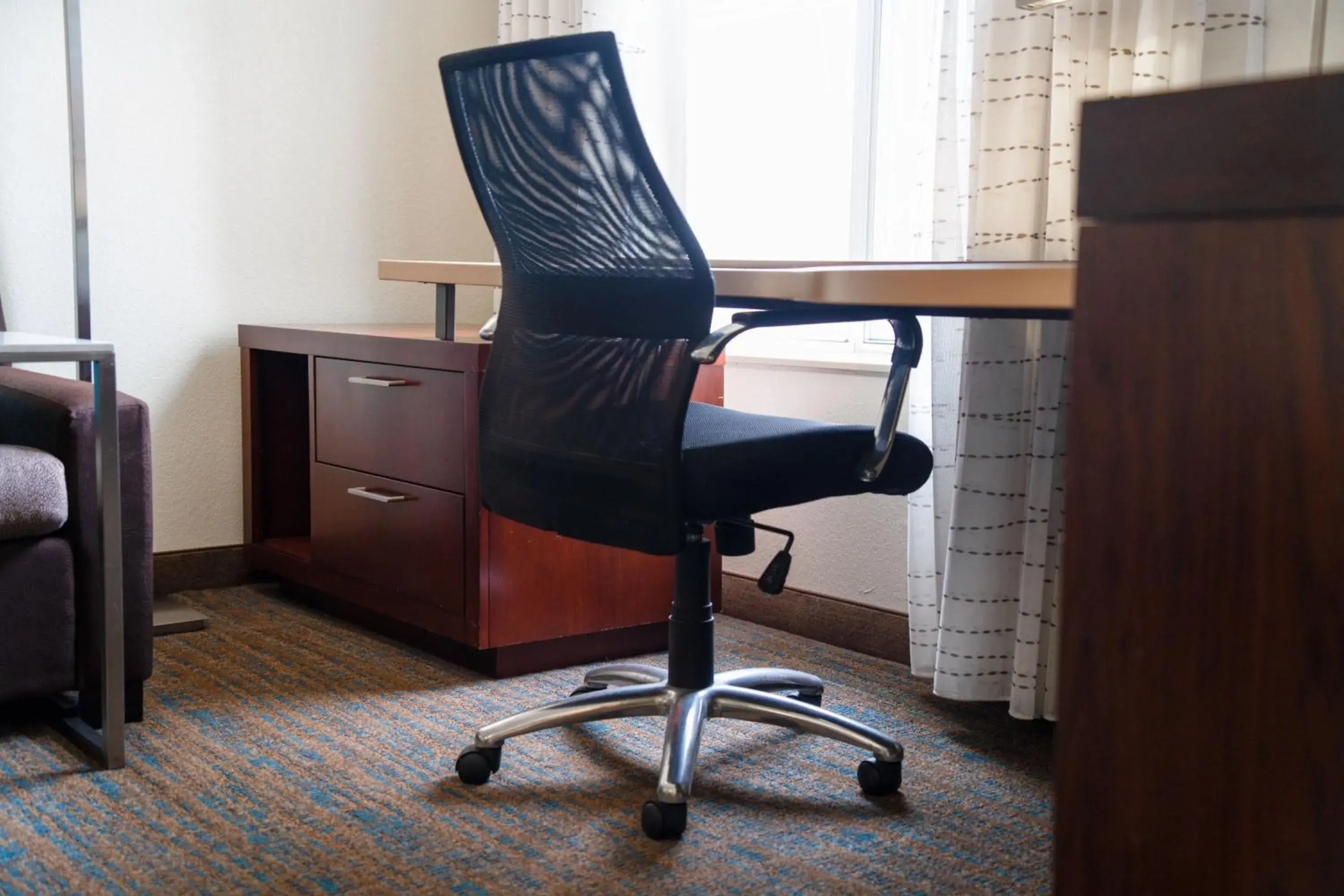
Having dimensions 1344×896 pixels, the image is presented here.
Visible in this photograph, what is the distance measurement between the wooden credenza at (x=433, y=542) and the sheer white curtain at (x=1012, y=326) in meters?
0.57

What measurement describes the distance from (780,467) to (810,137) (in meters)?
1.31

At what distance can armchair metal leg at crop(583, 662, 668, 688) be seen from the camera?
1930mm

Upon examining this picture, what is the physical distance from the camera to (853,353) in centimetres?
256

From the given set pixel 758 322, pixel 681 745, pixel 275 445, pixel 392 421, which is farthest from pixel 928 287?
pixel 275 445

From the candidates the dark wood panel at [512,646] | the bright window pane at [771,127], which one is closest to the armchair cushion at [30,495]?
the dark wood panel at [512,646]

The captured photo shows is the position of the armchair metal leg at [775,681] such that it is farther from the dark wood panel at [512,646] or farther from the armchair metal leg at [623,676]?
the dark wood panel at [512,646]

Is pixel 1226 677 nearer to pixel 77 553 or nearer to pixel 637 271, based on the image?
pixel 637 271

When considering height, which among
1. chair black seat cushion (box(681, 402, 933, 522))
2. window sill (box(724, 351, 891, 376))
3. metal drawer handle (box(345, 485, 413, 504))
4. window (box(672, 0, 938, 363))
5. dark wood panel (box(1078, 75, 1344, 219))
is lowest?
metal drawer handle (box(345, 485, 413, 504))

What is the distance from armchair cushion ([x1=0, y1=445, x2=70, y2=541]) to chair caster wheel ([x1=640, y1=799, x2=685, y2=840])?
0.93 meters

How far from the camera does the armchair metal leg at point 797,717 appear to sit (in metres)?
1.71

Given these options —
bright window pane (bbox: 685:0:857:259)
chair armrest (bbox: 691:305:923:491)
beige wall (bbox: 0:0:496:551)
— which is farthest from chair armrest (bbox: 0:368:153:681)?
bright window pane (bbox: 685:0:857:259)

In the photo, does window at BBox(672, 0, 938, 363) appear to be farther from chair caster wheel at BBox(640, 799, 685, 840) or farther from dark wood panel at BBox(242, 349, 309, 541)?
chair caster wheel at BBox(640, 799, 685, 840)

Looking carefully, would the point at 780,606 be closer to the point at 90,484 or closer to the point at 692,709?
the point at 692,709

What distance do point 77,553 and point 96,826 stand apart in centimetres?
44
